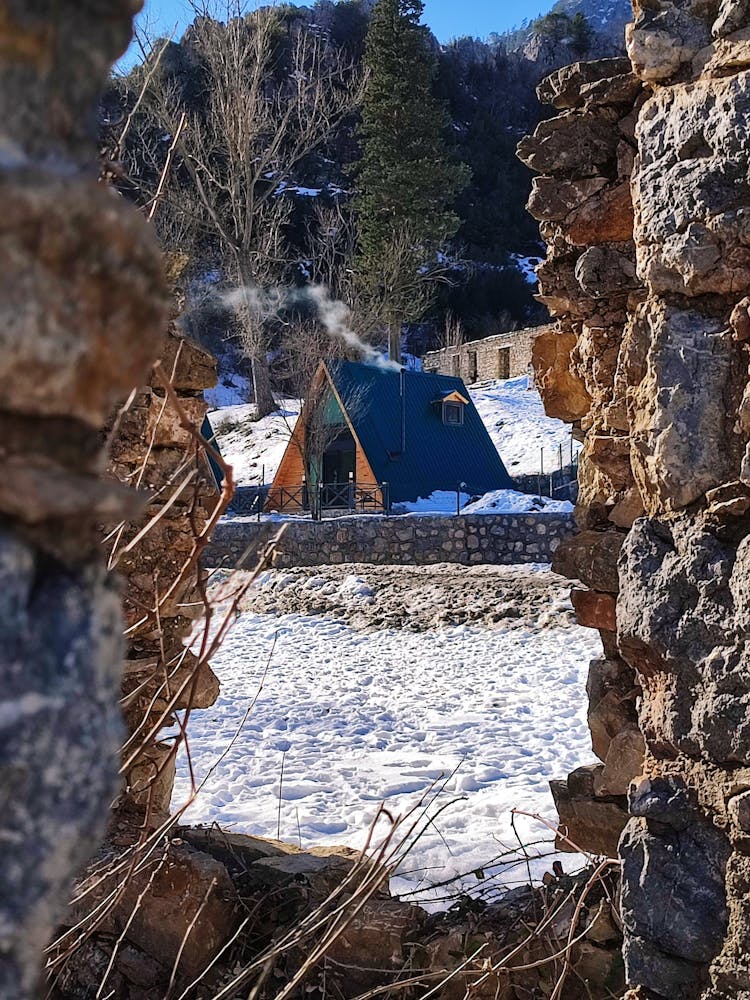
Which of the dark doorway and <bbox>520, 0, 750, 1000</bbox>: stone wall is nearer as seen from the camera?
<bbox>520, 0, 750, 1000</bbox>: stone wall

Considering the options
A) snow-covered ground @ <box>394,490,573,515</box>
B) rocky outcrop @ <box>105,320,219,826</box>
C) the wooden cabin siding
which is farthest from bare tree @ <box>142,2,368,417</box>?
rocky outcrop @ <box>105,320,219,826</box>

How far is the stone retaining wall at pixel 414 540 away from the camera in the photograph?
13.0 m

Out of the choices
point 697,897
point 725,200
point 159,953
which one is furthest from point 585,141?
point 159,953

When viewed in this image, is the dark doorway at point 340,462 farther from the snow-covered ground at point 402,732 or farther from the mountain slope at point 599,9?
the mountain slope at point 599,9

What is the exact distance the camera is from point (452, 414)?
1947 centimetres

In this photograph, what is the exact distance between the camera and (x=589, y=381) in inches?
120

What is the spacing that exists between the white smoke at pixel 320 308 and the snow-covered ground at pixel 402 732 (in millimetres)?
13089

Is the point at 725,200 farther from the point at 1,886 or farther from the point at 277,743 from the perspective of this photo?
the point at 277,743

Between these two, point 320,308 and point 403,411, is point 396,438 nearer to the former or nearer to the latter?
point 403,411

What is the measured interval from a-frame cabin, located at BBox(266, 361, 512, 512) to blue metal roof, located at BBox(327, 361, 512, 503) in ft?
0.06

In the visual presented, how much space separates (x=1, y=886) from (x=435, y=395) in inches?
763

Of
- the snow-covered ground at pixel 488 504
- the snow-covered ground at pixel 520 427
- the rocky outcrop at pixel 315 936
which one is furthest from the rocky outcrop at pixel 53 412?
the snow-covered ground at pixel 520 427

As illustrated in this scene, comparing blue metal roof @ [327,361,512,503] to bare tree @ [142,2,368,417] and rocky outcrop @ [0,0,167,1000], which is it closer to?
bare tree @ [142,2,368,417]

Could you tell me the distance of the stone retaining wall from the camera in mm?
12984
